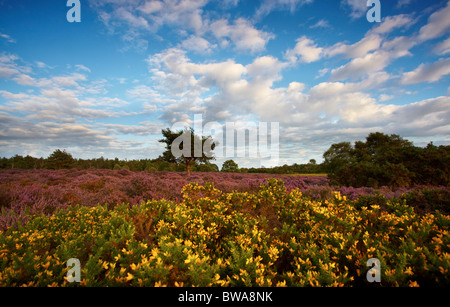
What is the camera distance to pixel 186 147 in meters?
20.5

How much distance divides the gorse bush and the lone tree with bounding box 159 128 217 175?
16.6 m

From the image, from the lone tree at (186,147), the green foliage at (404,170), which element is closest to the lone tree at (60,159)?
the lone tree at (186,147)

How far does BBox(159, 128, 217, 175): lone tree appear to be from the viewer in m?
20.6

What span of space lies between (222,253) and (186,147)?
1821 centimetres

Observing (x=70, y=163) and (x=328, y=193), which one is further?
(x=70, y=163)

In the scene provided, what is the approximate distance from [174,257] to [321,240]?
230 centimetres

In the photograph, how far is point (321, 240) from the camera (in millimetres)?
2895

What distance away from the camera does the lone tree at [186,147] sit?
2061cm

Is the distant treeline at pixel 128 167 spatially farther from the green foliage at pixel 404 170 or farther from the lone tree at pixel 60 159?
the green foliage at pixel 404 170

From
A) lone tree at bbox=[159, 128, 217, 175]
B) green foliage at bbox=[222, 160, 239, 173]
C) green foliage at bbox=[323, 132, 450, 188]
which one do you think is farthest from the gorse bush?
green foliage at bbox=[222, 160, 239, 173]

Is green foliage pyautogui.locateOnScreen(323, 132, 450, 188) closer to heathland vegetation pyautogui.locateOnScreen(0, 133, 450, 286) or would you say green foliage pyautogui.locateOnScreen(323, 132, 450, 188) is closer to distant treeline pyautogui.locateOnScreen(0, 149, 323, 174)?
heathland vegetation pyautogui.locateOnScreen(0, 133, 450, 286)

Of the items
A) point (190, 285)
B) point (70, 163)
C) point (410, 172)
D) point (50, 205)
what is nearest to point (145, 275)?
point (190, 285)

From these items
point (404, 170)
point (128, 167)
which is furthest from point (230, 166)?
point (404, 170)
